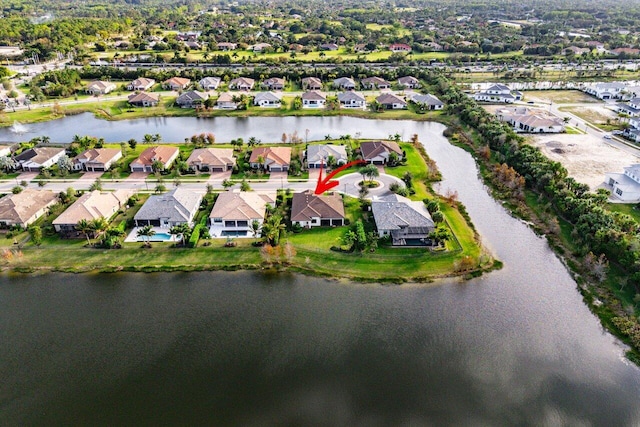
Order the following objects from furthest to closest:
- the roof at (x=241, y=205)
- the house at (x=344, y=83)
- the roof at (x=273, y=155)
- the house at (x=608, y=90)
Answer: the house at (x=344, y=83), the house at (x=608, y=90), the roof at (x=273, y=155), the roof at (x=241, y=205)

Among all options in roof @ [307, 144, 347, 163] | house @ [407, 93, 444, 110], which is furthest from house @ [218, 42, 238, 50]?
roof @ [307, 144, 347, 163]

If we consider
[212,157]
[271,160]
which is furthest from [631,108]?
[212,157]

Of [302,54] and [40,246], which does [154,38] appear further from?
Result: [40,246]

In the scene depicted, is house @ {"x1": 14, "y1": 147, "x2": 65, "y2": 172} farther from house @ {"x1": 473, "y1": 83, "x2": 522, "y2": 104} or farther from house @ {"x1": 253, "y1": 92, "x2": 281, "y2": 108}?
house @ {"x1": 473, "y1": 83, "x2": 522, "y2": 104}

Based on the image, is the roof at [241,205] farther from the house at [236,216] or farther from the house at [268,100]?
the house at [268,100]

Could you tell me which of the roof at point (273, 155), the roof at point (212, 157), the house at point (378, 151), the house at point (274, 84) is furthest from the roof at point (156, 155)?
the house at point (274, 84)

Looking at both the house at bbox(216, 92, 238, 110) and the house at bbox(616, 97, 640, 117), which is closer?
the house at bbox(616, 97, 640, 117)

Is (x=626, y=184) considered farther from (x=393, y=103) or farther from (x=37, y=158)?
(x=37, y=158)
